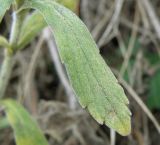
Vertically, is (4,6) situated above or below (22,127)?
above

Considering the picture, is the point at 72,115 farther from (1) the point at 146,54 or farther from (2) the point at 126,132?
(2) the point at 126,132

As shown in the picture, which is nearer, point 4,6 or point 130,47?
point 4,6

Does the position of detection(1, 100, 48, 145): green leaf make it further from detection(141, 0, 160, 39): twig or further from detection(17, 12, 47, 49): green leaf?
detection(141, 0, 160, 39): twig

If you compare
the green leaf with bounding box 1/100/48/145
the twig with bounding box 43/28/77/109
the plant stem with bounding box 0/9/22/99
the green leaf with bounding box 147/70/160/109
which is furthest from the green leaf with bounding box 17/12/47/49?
the green leaf with bounding box 147/70/160/109

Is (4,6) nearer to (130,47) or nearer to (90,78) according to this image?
(90,78)

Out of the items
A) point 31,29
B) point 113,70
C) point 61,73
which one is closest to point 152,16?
point 113,70

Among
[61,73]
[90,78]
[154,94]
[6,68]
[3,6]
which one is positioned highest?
[3,6]

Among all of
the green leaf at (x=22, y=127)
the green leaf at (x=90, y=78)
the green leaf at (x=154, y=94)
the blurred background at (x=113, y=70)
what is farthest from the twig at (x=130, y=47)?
the green leaf at (x=90, y=78)
